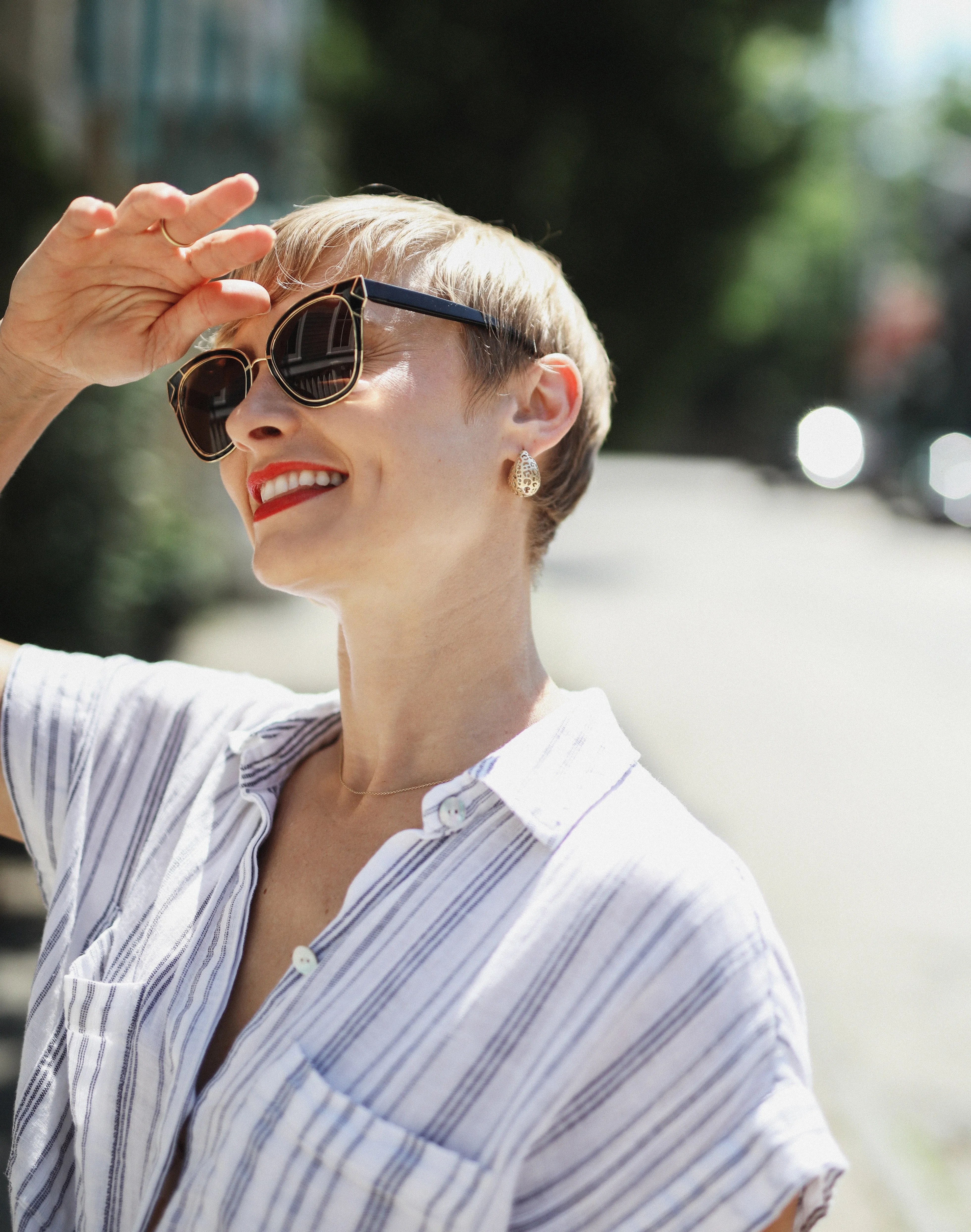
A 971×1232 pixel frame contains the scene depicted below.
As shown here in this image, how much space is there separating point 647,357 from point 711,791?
13318 mm

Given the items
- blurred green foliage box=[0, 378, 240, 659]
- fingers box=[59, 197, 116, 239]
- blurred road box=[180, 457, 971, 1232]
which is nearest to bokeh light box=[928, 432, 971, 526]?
blurred road box=[180, 457, 971, 1232]

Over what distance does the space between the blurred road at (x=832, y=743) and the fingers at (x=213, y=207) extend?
3257 mm

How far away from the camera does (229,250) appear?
1.64 meters

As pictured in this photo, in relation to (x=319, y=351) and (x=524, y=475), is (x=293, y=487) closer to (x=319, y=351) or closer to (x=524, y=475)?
(x=319, y=351)

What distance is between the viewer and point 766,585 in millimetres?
14047

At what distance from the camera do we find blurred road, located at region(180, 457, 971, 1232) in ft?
13.9

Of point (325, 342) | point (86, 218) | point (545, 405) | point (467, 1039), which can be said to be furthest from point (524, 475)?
point (467, 1039)

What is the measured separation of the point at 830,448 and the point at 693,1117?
2780cm

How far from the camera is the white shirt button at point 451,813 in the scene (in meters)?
1.52

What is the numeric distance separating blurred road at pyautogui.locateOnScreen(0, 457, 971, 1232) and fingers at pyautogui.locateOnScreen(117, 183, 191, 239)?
3.29 meters

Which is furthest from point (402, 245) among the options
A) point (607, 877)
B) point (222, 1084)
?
point (222, 1084)

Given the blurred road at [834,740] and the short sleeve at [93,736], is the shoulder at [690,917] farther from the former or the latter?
the blurred road at [834,740]

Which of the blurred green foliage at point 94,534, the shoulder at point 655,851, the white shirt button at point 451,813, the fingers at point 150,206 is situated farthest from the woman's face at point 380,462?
the blurred green foliage at point 94,534

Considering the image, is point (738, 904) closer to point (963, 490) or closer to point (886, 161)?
point (963, 490)
